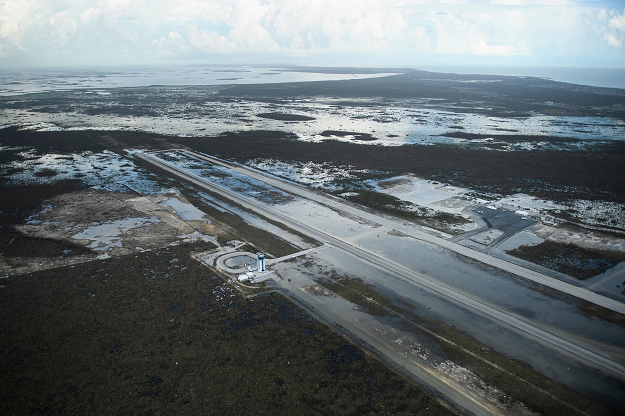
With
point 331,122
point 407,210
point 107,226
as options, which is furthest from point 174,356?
point 331,122

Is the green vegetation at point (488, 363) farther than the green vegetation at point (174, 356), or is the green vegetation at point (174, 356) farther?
the green vegetation at point (488, 363)

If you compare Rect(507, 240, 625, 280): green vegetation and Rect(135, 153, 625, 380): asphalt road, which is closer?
Rect(135, 153, 625, 380): asphalt road

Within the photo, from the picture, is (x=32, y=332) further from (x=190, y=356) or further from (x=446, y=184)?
(x=446, y=184)

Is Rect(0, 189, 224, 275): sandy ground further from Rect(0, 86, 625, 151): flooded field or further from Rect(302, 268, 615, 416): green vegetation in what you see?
Rect(0, 86, 625, 151): flooded field

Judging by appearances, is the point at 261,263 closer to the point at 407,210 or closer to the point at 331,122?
the point at 407,210

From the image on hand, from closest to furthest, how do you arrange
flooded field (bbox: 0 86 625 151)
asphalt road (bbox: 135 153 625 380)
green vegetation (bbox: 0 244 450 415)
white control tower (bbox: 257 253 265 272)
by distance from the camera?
green vegetation (bbox: 0 244 450 415) < asphalt road (bbox: 135 153 625 380) < white control tower (bbox: 257 253 265 272) < flooded field (bbox: 0 86 625 151)

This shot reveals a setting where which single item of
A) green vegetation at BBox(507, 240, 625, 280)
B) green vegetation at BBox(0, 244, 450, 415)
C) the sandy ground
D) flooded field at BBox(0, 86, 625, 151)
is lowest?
green vegetation at BBox(0, 244, 450, 415)

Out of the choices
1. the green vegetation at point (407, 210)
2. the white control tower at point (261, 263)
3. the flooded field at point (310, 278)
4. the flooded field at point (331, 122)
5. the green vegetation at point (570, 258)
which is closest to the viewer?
the flooded field at point (310, 278)

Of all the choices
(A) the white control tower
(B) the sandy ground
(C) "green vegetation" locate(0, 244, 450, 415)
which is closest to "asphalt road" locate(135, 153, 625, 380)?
(B) the sandy ground

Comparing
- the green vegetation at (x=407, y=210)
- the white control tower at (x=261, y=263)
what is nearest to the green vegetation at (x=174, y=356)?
the white control tower at (x=261, y=263)


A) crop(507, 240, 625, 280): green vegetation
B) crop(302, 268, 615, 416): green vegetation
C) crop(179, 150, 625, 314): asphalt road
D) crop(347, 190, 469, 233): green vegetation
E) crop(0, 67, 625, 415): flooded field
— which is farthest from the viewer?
crop(347, 190, 469, 233): green vegetation

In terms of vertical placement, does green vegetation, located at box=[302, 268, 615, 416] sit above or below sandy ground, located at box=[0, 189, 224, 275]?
below

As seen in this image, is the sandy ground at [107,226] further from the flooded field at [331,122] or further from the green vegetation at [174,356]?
the flooded field at [331,122]
